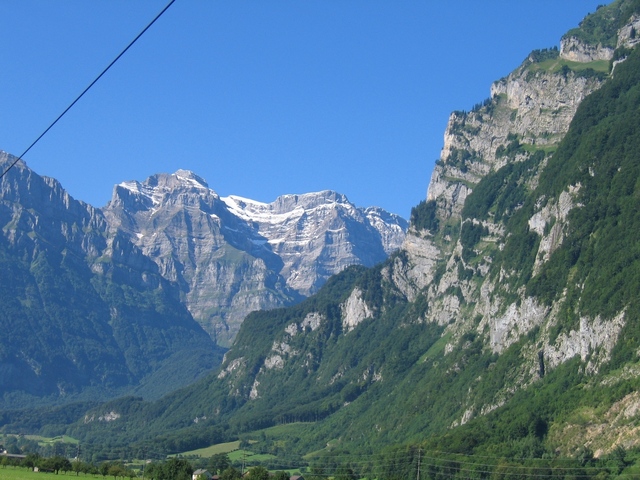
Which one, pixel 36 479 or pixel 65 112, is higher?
pixel 65 112

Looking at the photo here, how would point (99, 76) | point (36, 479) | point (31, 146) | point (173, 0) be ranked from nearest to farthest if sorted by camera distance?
point (173, 0)
point (99, 76)
point (31, 146)
point (36, 479)

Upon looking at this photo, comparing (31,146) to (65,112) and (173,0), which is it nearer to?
(65,112)

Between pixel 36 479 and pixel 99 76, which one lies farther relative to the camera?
pixel 36 479

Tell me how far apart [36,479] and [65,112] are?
108402 mm

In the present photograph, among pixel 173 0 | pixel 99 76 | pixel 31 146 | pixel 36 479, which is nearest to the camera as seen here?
pixel 173 0

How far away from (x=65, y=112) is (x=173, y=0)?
53.8 ft

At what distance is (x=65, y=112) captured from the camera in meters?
77.8

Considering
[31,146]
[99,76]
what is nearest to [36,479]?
[31,146]

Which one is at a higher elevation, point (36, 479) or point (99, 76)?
point (99, 76)

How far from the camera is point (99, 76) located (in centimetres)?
7362

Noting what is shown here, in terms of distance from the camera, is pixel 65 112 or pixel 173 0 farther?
pixel 65 112

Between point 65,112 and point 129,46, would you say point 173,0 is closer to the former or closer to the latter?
point 129,46

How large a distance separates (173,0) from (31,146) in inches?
921

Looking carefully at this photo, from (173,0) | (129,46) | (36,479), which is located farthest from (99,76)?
(36,479)
